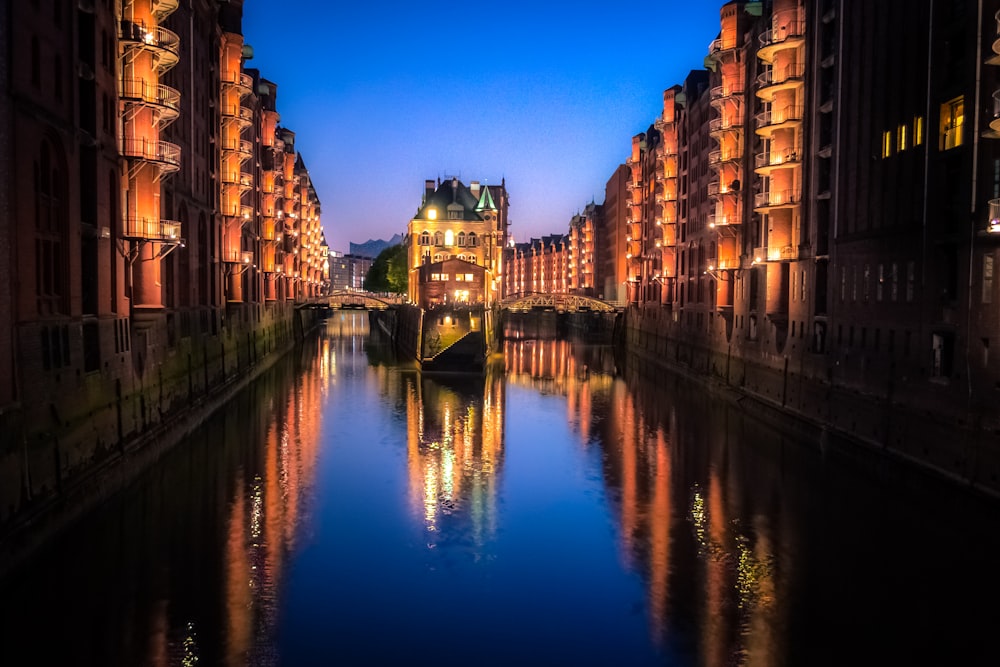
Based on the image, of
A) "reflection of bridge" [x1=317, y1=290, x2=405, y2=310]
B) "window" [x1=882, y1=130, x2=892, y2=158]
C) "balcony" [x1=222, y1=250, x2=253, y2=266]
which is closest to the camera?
"window" [x1=882, y1=130, x2=892, y2=158]

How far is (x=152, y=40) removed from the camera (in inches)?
1185

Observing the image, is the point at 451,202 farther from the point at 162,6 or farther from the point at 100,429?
the point at 100,429

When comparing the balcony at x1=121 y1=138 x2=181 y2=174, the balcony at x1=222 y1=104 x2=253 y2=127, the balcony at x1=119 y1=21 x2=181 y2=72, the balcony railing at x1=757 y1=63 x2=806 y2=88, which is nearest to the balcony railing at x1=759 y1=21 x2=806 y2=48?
the balcony railing at x1=757 y1=63 x2=806 y2=88

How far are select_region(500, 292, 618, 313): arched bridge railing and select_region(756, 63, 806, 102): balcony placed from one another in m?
54.3

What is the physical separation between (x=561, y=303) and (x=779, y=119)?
63.9 meters

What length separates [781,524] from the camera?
2464 centimetres

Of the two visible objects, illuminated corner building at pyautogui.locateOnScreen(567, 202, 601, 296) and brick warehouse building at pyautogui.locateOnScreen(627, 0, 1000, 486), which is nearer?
brick warehouse building at pyautogui.locateOnScreen(627, 0, 1000, 486)

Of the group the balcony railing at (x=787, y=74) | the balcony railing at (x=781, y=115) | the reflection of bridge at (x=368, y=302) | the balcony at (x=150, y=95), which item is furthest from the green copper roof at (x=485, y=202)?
the balcony at (x=150, y=95)

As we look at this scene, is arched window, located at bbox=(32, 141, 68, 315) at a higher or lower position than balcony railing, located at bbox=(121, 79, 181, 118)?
lower

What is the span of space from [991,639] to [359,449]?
80.5ft

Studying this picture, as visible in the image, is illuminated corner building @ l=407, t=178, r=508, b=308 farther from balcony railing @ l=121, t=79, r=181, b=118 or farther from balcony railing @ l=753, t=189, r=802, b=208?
balcony railing @ l=121, t=79, r=181, b=118

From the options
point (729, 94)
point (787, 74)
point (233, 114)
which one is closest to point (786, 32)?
point (787, 74)

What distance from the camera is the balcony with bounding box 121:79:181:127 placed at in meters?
29.9

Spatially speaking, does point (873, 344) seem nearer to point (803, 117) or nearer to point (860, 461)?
point (860, 461)
